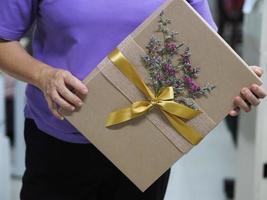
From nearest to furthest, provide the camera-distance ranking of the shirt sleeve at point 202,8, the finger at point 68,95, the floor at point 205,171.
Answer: the finger at point 68,95
the shirt sleeve at point 202,8
the floor at point 205,171

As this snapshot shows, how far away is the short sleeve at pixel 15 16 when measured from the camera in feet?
3.01

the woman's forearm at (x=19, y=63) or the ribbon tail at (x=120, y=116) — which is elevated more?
the woman's forearm at (x=19, y=63)

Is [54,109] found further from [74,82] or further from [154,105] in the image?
[154,105]

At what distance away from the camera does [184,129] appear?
3.00 feet

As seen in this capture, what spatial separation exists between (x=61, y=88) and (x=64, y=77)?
0.06ft

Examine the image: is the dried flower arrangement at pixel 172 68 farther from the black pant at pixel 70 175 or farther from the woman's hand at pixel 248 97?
the black pant at pixel 70 175

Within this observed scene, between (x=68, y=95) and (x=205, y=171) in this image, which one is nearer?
(x=68, y=95)

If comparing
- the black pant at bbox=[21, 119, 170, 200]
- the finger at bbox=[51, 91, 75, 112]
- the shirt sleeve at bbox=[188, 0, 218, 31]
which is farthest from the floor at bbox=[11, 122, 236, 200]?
the finger at bbox=[51, 91, 75, 112]

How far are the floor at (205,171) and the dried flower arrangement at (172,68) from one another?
1255 millimetres

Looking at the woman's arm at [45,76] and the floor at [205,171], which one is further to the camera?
the floor at [205,171]

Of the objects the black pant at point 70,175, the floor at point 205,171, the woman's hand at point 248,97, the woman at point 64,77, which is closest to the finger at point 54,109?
the woman at point 64,77

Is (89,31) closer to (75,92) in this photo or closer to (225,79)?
(75,92)

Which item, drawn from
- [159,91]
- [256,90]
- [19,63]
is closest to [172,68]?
[159,91]

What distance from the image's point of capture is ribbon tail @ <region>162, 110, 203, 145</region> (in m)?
0.91
